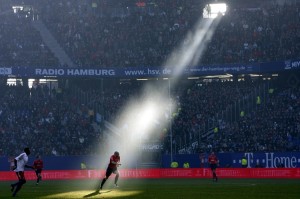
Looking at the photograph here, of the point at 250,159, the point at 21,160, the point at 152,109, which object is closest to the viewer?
the point at 21,160

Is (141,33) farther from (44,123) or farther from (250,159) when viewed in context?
(250,159)

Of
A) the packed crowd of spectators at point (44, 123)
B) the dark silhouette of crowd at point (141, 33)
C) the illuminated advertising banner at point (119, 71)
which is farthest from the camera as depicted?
the dark silhouette of crowd at point (141, 33)

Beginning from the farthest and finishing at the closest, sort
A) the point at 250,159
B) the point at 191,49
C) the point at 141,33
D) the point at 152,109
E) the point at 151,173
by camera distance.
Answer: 1. the point at 141,33
2. the point at 191,49
3. the point at 152,109
4. the point at 250,159
5. the point at 151,173

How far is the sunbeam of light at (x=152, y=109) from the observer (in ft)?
207

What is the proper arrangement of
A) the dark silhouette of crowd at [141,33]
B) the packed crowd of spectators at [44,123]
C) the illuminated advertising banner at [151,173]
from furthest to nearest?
the dark silhouette of crowd at [141,33] → the packed crowd of spectators at [44,123] → the illuminated advertising banner at [151,173]

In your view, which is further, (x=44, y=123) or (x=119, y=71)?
(x=119, y=71)

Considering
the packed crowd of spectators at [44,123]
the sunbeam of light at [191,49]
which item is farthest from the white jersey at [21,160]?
the sunbeam of light at [191,49]

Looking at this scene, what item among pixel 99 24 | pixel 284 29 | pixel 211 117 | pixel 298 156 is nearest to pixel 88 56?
pixel 99 24

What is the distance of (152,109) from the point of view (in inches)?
2603

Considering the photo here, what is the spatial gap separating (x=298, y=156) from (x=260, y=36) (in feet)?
53.8

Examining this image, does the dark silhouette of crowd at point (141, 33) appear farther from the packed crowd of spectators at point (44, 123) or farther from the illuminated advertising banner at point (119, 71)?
the packed crowd of spectators at point (44, 123)

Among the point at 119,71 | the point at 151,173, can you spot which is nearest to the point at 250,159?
the point at 151,173

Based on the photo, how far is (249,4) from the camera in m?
76.6

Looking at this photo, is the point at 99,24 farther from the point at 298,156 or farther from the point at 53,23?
the point at 298,156
